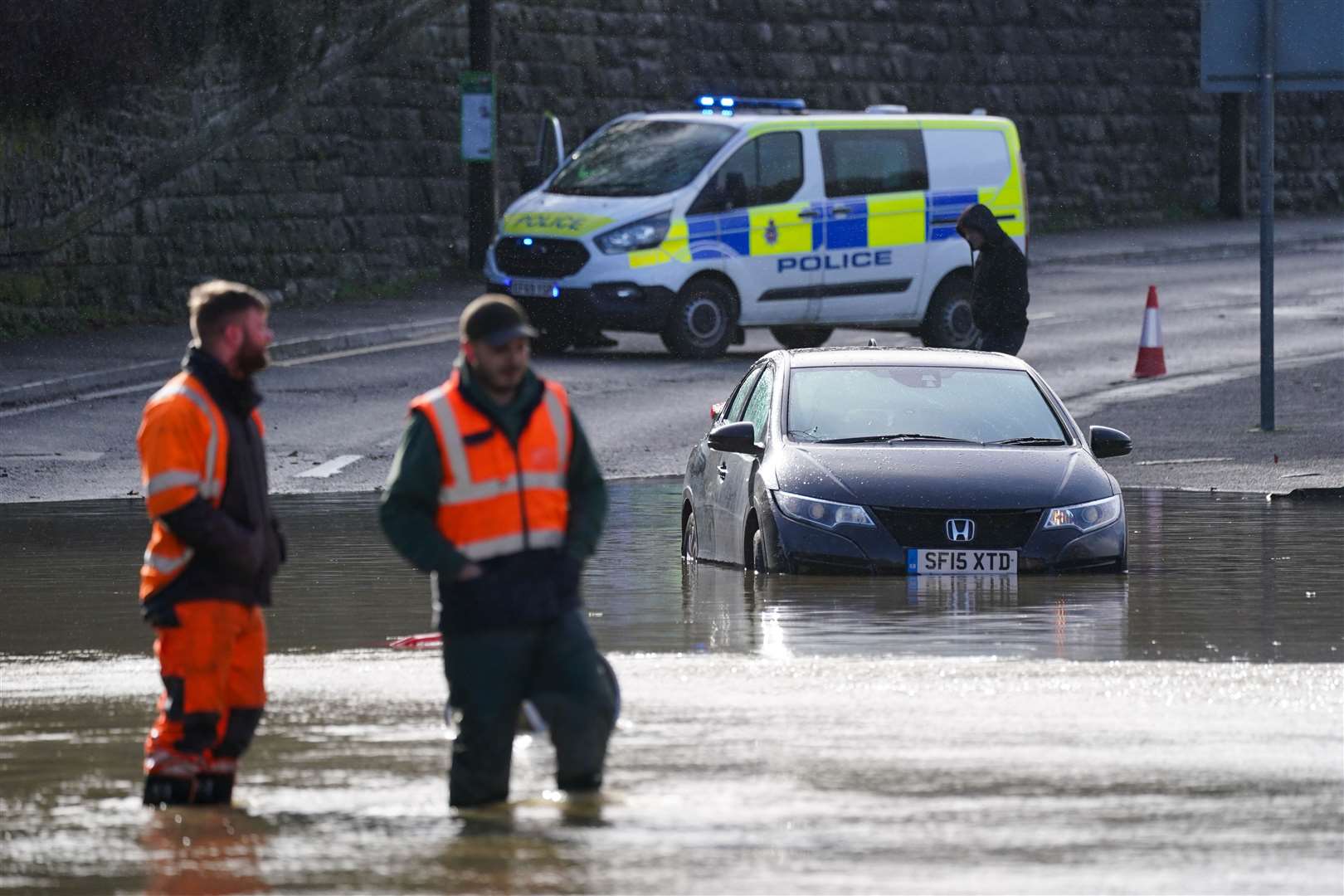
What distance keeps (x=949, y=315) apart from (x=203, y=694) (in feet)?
63.0

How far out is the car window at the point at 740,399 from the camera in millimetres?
13789

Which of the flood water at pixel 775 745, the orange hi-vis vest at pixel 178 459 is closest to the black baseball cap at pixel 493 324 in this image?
the orange hi-vis vest at pixel 178 459

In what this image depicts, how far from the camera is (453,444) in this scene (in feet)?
22.4

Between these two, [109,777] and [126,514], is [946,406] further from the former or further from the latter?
[109,777]

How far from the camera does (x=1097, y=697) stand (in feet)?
28.4

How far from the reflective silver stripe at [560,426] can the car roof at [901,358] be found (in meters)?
6.45

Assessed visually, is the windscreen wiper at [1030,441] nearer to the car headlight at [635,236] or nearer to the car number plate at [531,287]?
the car headlight at [635,236]

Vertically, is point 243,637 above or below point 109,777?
above

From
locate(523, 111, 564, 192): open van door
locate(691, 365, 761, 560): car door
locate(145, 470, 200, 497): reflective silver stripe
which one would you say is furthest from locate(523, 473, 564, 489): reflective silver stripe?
locate(523, 111, 564, 192): open van door

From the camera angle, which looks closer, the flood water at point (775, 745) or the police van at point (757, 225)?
the flood water at point (775, 745)

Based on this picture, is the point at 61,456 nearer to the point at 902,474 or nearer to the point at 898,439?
the point at 898,439

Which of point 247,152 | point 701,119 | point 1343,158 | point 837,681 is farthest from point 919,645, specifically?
point 1343,158

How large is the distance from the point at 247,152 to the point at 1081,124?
16.8 meters

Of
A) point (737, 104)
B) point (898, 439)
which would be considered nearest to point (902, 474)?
point (898, 439)
